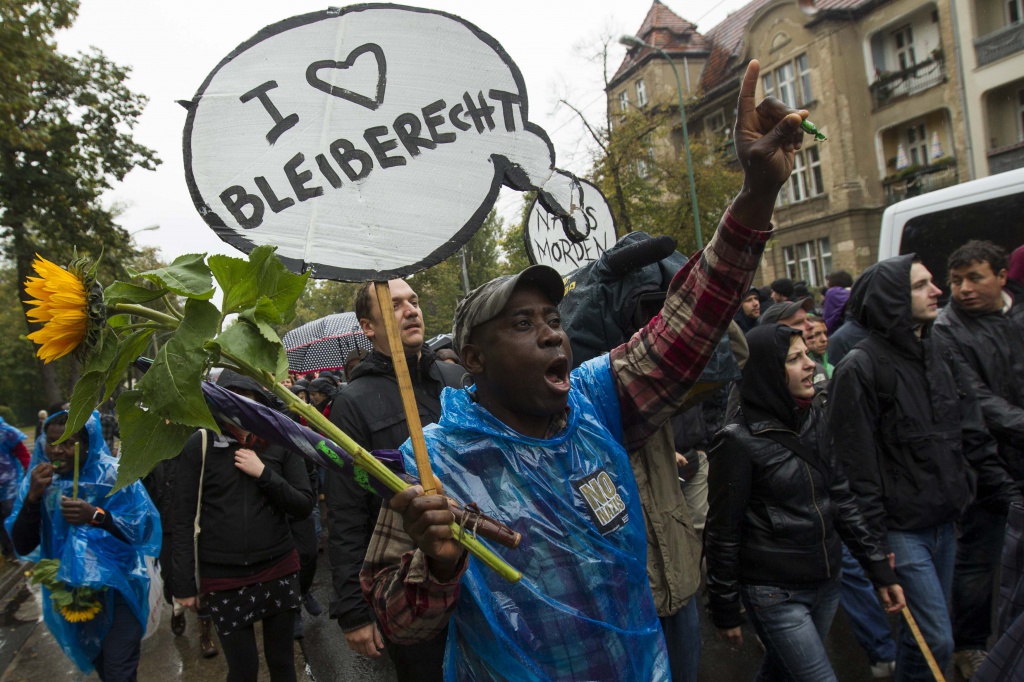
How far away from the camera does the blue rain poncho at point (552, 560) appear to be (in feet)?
5.62

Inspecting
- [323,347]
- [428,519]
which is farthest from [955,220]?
[323,347]

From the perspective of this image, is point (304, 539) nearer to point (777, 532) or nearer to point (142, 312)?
point (777, 532)

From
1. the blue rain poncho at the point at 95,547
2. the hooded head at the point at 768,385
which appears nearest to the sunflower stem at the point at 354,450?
the hooded head at the point at 768,385

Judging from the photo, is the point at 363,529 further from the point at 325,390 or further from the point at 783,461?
the point at 325,390

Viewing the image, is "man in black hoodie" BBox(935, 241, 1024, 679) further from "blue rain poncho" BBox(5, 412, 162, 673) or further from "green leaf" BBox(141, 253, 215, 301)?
"blue rain poncho" BBox(5, 412, 162, 673)

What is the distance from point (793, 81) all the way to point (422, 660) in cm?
2878

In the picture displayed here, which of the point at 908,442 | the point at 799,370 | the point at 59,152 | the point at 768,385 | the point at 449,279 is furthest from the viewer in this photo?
the point at 449,279

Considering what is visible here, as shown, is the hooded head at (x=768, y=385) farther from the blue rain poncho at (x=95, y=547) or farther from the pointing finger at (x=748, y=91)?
the blue rain poncho at (x=95, y=547)

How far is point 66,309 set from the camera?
4.23ft

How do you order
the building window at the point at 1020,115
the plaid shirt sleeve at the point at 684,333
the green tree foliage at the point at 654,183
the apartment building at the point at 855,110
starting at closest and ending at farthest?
the plaid shirt sleeve at the point at 684,333 < the green tree foliage at the point at 654,183 < the building window at the point at 1020,115 < the apartment building at the point at 855,110

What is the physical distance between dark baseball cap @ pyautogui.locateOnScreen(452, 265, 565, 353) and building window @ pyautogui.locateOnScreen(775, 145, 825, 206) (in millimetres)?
27205

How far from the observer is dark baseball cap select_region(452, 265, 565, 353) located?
6.30 feet

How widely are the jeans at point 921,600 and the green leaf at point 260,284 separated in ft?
9.29

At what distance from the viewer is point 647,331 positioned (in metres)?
2.06
